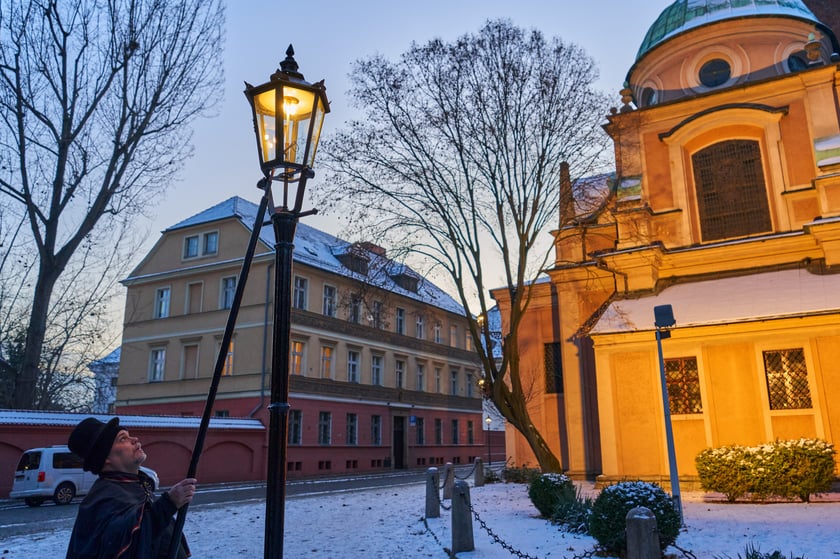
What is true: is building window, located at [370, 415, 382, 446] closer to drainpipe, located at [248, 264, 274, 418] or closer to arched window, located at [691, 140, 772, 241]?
drainpipe, located at [248, 264, 274, 418]

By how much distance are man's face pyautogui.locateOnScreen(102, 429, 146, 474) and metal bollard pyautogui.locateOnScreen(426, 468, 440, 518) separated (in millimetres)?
9650

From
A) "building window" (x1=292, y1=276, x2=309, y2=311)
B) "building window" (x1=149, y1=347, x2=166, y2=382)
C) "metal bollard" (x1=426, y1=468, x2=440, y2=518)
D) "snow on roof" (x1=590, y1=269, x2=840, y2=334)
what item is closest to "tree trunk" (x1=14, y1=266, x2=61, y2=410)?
"metal bollard" (x1=426, y1=468, x2=440, y2=518)

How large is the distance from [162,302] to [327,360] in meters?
9.92

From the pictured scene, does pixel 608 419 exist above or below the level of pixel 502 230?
below

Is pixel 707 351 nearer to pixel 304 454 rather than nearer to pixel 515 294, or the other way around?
pixel 515 294

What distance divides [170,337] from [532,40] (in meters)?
25.8

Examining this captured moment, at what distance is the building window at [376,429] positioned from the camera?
36956 millimetres

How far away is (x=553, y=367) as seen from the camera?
2253cm

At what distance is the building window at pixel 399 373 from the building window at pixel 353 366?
3.82 metres

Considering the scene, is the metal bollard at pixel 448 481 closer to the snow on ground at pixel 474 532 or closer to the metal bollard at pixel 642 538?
the snow on ground at pixel 474 532

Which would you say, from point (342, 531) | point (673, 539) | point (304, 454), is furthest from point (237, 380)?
point (673, 539)

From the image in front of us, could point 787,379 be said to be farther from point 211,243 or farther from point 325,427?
point 211,243

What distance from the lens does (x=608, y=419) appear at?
1764 centimetres

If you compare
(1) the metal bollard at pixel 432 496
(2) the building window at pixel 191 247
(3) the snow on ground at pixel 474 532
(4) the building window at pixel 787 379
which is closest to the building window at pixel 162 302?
(2) the building window at pixel 191 247
